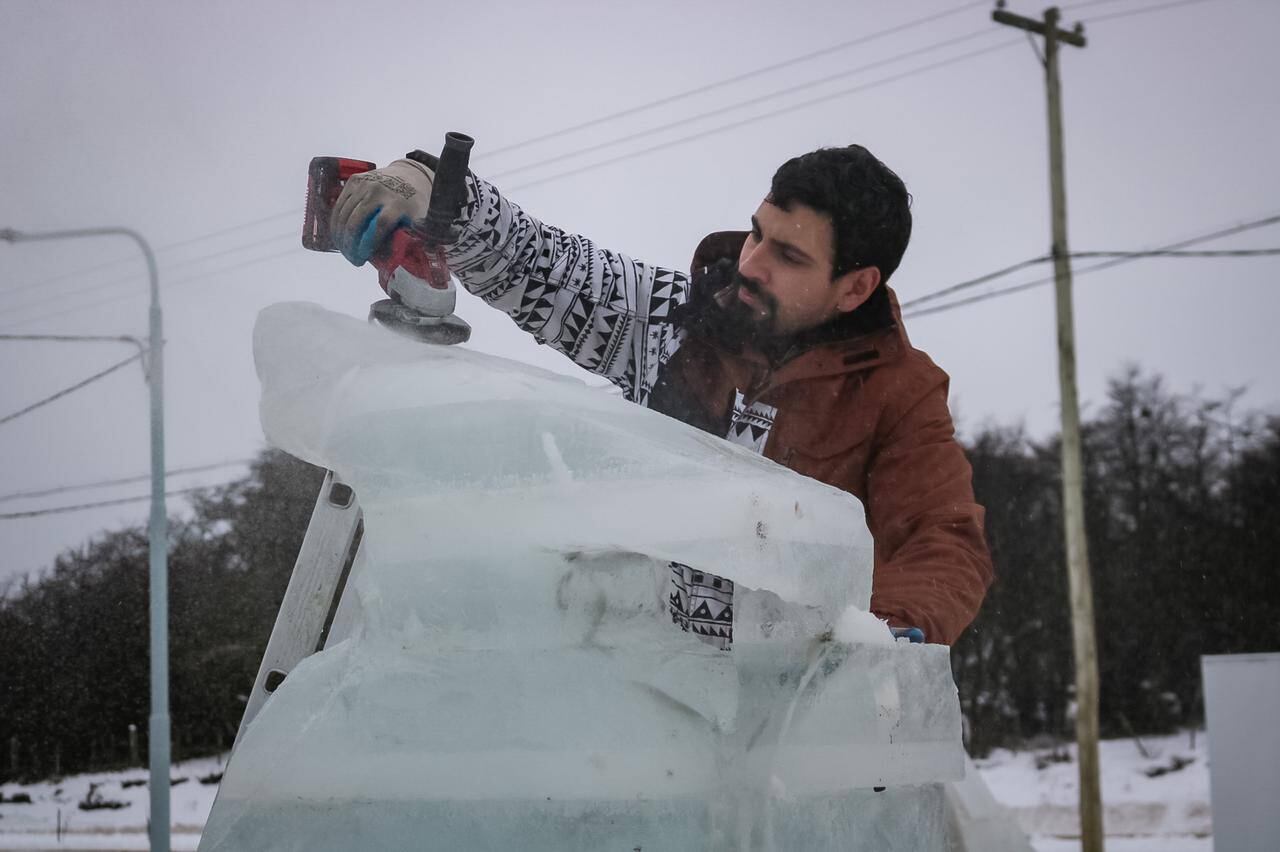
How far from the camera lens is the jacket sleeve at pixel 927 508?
4.28 feet

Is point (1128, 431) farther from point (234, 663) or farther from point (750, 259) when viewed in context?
point (750, 259)

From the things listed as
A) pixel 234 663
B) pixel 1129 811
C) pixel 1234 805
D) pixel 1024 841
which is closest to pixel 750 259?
pixel 1024 841

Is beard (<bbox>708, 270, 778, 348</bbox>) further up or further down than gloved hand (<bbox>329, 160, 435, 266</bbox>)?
further down

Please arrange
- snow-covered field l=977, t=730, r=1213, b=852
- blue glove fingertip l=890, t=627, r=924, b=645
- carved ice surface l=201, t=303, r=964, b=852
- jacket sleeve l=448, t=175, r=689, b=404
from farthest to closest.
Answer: snow-covered field l=977, t=730, r=1213, b=852, jacket sleeve l=448, t=175, r=689, b=404, blue glove fingertip l=890, t=627, r=924, b=645, carved ice surface l=201, t=303, r=964, b=852

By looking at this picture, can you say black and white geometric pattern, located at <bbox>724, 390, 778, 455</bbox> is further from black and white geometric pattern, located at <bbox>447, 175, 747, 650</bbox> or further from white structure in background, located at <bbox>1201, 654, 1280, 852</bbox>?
white structure in background, located at <bbox>1201, 654, 1280, 852</bbox>

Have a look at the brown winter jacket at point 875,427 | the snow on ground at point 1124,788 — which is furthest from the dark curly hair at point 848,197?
the snow on ground at point 1124,788

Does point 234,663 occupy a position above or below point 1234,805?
above

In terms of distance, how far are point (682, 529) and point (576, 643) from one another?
0.49 feet

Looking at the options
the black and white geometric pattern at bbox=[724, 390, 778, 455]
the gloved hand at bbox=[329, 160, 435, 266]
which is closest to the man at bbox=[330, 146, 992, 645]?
the black and white geometric pattern at bbox=[724, 390, 778, 455]

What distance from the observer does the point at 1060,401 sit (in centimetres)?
832

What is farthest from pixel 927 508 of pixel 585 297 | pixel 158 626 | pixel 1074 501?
pixel 1074 501

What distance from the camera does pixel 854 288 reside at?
4.96 feet

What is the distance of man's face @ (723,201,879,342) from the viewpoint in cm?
149

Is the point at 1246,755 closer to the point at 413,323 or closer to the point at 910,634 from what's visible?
the point at 910,634
